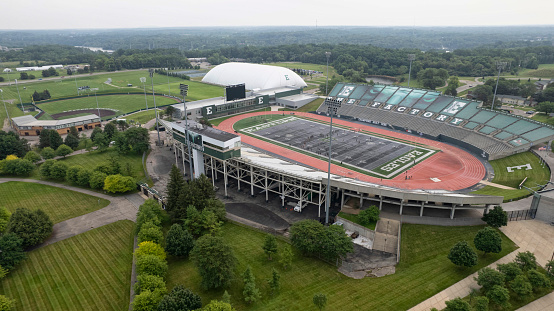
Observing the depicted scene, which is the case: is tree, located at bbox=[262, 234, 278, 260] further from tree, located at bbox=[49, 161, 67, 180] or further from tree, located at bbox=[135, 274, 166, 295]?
tree, located at bbox=[49, 161, 67, 180]

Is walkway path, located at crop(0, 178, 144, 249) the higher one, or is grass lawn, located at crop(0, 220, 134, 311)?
grass lawn, located at crop(0, 220, 134, 311)

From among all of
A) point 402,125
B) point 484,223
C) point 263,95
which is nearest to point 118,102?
point 263,95

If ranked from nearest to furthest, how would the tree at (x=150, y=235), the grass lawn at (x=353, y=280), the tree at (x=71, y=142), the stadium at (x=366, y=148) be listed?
the grass lawn at (x=353, y=280) → the tree at (x=150, y=235) → the stadium at (x=366, y=148) → the tree at (x=71, y=142)

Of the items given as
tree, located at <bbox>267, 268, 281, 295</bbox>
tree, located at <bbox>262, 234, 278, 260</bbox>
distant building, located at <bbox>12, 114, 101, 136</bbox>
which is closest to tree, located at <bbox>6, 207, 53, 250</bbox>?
tree, located at <bbox>262, 234, 278, 260</bbox>

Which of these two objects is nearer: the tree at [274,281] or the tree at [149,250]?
the tree at [274,281]

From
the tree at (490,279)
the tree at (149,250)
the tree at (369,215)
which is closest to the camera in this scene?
the tree at (490,279)

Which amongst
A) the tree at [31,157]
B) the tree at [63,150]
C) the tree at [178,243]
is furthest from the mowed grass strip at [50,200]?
the tree at [178,243]

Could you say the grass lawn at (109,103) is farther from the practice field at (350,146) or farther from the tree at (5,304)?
the tree at (5,304)
